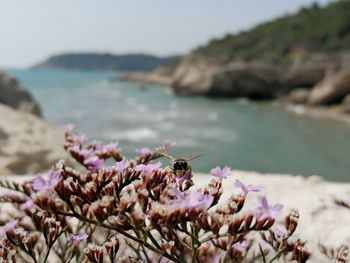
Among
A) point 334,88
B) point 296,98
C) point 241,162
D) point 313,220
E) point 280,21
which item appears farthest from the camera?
point 280,21

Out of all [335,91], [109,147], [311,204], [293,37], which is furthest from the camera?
[293,37]

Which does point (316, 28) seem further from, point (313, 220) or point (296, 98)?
point (313, 220)

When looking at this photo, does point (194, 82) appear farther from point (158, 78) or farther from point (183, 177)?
point (183, 177)

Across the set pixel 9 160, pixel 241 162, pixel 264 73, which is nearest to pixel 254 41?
pixel 264 73

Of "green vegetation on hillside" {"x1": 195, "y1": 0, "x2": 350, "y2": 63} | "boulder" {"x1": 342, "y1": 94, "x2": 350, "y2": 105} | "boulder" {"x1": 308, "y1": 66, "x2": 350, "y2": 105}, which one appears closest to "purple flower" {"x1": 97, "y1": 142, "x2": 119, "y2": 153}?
"boulder" {"x1": 342, "y1": 94, "x2": 350, "y2": 105}

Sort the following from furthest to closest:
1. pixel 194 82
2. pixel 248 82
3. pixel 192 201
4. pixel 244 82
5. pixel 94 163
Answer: pixel 194 82, pixel 244 82, pixel 248 82, pixel 94 163, pixel 192 201

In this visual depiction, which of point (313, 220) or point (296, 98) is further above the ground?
point (313, 220)

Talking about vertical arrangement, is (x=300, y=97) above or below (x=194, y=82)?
above

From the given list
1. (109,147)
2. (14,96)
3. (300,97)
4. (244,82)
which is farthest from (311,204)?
(244,82)
